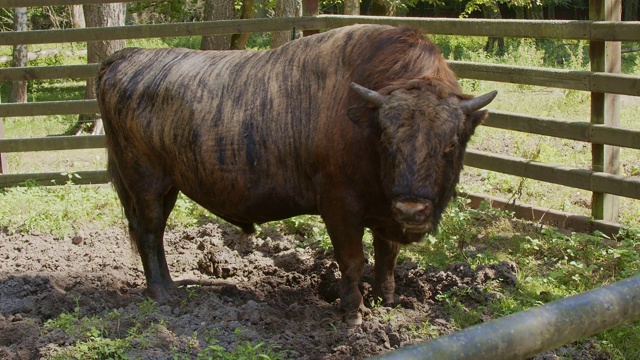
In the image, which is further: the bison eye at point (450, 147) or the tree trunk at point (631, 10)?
the tree trunk at point (631, 10)

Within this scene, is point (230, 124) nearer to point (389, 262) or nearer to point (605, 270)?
point (389, 262)

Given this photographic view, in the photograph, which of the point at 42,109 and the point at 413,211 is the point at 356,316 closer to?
the point at 413,211

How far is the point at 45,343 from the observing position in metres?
4.39

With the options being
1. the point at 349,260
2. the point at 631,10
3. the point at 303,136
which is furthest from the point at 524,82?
the point at 631,10

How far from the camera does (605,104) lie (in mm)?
6348

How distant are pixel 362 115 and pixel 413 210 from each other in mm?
743

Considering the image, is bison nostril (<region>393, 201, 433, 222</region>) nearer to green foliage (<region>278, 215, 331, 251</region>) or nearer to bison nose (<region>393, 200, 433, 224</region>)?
bison nose (<region>393, 200, 433, 224</region>)

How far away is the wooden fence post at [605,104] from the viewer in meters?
6.26

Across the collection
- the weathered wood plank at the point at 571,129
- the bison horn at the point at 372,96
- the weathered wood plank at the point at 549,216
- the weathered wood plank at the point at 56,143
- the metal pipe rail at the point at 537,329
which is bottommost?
the weathered wood plank at the point at 549,216

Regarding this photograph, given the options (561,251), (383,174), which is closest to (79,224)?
(383,174)

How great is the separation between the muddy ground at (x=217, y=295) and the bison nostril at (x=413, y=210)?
79 cm

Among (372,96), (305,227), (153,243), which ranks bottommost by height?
(305,227)

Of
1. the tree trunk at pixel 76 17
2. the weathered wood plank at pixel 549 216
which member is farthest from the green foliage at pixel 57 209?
the tree trunk at pixel 76 17

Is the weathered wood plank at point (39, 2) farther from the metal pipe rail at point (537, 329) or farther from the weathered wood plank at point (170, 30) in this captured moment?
the metal pipe rail at point (537, 329)
